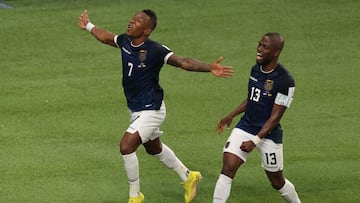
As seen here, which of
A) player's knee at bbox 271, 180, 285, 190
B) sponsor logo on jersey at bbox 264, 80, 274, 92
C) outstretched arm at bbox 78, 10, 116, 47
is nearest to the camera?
sponsor logo on jersey at bbox 264, 80, 274, 92

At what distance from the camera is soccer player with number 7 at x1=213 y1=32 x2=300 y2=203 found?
12250 millimetres

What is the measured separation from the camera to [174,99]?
58.7 ft

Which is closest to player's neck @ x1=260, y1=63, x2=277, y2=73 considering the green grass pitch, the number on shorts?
the number on shorts

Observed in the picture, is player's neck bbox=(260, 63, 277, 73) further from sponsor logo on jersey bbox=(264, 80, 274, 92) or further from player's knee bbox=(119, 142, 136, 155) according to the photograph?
player's knee bbox=(119, 142, 136, 155)

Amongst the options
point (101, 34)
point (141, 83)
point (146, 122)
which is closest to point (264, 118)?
point (146, 122)

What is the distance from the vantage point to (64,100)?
1762 centimetres

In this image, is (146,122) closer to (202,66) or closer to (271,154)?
(202,66)

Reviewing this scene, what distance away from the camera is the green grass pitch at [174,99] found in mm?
14234

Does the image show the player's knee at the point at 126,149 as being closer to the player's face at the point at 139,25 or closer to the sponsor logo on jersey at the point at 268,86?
the player's face at the point at 139,25

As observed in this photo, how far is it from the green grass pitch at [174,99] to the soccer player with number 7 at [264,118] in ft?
4.60

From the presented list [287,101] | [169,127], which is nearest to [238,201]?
[287,101]

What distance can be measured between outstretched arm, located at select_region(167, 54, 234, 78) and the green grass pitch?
2.00m

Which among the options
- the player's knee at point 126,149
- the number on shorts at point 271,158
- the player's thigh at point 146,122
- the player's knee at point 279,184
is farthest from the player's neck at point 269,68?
the player's knee at point 126,149

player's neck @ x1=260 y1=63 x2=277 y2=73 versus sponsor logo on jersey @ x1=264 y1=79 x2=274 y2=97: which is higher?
player's neck @ x1=260 y1=63 x2=277 y2=73
